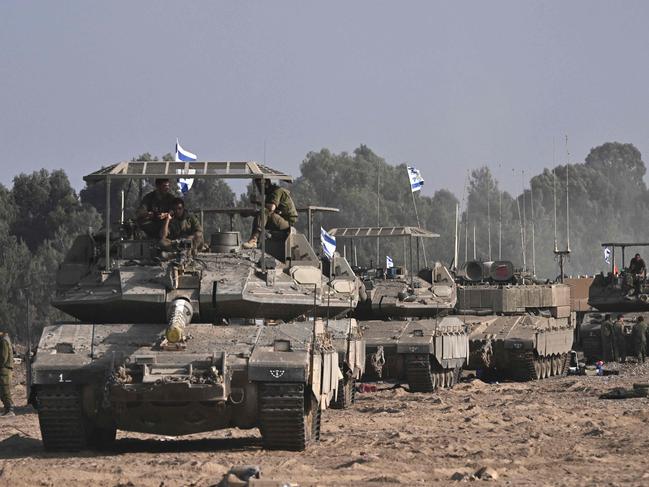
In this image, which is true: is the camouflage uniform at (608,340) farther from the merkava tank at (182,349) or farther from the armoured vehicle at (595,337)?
the merkava tank at (182,349)

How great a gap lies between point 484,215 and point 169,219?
264 feet

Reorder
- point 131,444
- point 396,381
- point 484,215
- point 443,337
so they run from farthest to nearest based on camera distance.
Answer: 1. point 484,215
2. point 396,381
3. point 443,337
4. point 131,444

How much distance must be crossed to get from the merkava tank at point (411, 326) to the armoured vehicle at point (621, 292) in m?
10.5

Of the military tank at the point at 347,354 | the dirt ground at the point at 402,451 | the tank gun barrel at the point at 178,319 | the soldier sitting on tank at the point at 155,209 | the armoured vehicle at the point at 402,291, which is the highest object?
the soldier sitting on tank at the point at 155,209

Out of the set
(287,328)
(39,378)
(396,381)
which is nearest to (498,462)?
(287,328)

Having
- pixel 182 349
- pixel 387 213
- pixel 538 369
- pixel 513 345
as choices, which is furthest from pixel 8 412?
pixel 387 213

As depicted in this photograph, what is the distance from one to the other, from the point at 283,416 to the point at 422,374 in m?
10.6

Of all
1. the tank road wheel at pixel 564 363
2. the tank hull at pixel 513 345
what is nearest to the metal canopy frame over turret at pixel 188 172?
the tank hull at pixel 513 345

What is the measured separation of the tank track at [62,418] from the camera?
15219 mm

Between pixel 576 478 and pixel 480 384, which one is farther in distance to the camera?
pixel 480 384

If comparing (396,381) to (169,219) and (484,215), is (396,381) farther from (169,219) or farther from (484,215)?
(484,215)

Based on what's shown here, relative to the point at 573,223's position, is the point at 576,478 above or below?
below

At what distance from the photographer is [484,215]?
9775 cm

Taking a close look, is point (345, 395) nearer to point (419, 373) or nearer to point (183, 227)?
point (419, 373)
